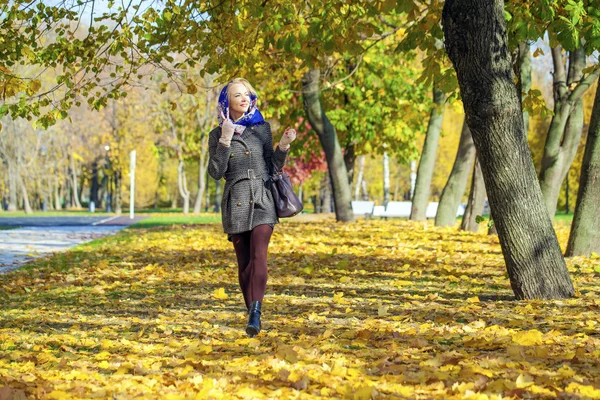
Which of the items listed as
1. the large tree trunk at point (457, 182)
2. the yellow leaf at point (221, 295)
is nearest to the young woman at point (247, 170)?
the yellow leaf at point (221, 295)

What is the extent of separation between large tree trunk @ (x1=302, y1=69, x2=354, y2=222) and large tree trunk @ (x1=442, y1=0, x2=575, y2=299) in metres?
13.8

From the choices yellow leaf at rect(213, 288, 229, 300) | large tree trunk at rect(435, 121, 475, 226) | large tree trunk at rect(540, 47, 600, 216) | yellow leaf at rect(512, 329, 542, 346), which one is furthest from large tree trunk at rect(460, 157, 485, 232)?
yellow leaf at rect(512, 329, 542, 346)

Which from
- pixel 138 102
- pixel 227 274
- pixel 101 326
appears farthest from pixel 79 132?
pixel 101 326

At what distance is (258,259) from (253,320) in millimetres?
505

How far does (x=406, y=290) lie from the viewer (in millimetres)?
9750

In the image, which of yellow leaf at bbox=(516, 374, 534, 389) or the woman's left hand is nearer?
yellow leaf at bbox=(516, 374, 534, 389)

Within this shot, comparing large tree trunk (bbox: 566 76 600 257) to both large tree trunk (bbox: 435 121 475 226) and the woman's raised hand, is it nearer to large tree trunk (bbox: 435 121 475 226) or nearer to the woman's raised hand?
the woman's raised hand

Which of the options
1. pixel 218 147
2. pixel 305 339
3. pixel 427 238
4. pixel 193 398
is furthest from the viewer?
pixel 427 238

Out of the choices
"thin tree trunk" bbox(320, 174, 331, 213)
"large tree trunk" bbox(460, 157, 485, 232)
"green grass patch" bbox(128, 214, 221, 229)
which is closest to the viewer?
"large tree trunk" bbox(460, 157, 485, 232)

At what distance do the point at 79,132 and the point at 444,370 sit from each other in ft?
184

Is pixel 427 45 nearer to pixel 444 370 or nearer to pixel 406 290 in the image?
pixel 406 290

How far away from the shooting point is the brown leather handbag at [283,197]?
702 centimetres

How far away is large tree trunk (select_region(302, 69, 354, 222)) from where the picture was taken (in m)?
22.2

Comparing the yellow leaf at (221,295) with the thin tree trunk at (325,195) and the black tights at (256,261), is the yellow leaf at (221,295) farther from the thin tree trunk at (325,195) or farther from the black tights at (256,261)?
the thin tree trunk at (325,195)
